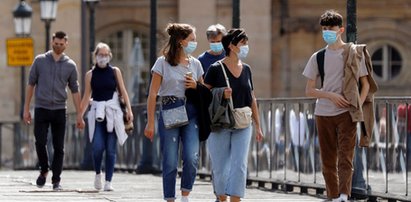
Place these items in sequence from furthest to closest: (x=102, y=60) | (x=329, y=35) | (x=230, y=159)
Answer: (x=102, y=60)
(x=329, y=35)
(x=230, y=159)

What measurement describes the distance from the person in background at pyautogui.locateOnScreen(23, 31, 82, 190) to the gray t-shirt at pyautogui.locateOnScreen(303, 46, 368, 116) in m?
4.55

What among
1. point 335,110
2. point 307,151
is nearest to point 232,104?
point 335,110

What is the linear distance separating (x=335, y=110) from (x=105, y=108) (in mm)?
4766

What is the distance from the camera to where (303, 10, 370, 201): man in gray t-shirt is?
17.3 meters

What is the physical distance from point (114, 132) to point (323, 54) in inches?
188

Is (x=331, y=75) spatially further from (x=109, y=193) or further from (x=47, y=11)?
(x=47, y=11)

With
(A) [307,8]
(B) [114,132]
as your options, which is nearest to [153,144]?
(B) [114,132]

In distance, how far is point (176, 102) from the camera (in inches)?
669

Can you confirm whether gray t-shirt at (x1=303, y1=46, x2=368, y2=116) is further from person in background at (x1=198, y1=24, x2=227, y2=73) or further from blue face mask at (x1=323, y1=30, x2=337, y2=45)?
person in background at (x1=198, y1=24, x2=227, y2=73)

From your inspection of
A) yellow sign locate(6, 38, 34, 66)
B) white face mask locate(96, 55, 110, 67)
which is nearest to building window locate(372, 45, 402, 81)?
yellow sign locate(6, 38, 34, 66)

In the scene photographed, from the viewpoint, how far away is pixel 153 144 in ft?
101

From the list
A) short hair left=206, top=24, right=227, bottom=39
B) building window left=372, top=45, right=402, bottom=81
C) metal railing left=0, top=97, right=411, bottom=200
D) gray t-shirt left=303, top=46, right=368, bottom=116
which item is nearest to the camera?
gray t-shirt left=303, top=46, right=368, bottom=116

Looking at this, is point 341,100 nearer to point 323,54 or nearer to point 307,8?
point 323,54

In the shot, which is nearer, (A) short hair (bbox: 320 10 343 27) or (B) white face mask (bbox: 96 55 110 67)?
(A) short hair (bbox: 320 10 343 27)
